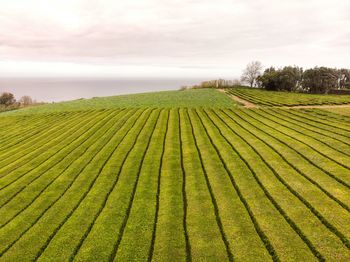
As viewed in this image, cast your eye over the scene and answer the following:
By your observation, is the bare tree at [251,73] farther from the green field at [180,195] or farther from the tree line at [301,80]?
the green field at [180,195]

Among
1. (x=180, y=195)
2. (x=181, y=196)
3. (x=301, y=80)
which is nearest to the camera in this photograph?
(x=181, y=196)

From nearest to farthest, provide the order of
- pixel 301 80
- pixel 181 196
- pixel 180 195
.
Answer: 1. pixel 181 196
2. pixel 180 195
3. pixel 301 80

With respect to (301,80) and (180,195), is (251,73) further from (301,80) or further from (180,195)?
(180,195)

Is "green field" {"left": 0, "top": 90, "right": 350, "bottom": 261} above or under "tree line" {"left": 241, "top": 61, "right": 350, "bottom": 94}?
under

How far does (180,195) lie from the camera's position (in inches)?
762

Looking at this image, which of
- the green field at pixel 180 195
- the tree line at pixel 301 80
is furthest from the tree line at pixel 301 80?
the green field at pixel 180 195

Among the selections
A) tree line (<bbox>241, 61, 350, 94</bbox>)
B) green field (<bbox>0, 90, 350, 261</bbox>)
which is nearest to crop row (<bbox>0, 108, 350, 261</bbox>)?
green field (<bbox>0, 90, 350, 261</bbox>)

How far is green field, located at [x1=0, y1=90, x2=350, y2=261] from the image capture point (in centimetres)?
1423

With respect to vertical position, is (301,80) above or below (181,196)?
above

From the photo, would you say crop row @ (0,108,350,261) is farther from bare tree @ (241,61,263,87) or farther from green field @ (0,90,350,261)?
bare tree @ (241,61,263,87)

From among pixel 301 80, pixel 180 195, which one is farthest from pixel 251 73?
pixel 180 195

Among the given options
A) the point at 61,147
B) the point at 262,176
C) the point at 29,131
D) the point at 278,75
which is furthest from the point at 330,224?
the point at 278,75

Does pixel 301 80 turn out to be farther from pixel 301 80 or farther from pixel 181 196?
pixel 181 196

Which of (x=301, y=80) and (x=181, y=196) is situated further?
(x=301, y=80)
